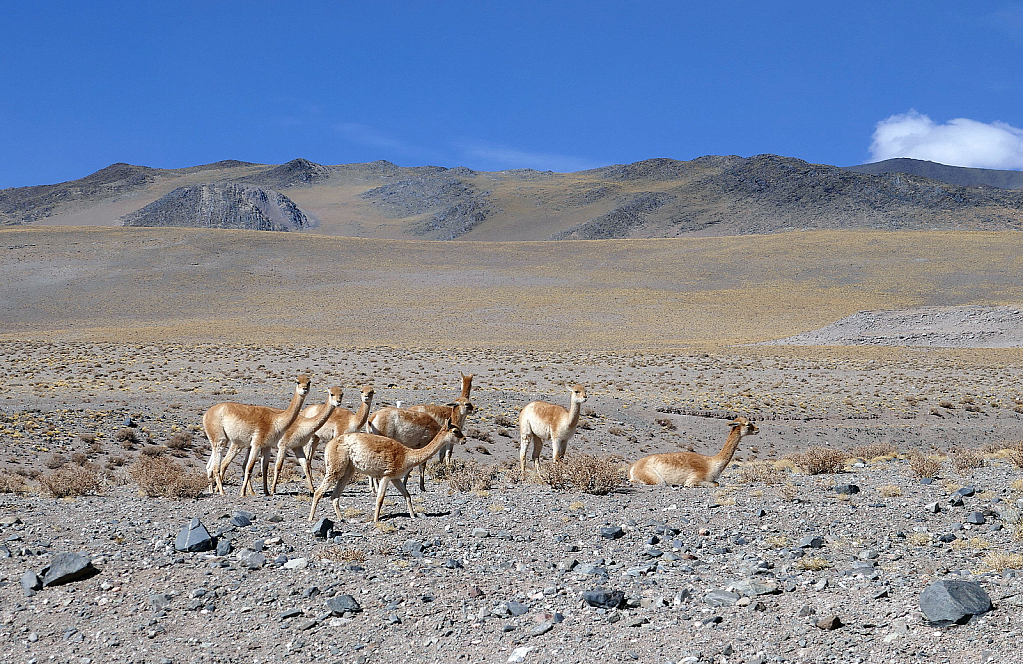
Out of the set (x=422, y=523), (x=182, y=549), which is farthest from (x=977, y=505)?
(x=182, y=549)

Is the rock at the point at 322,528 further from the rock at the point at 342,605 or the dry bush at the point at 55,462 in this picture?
the dry bush at the point at 55,462

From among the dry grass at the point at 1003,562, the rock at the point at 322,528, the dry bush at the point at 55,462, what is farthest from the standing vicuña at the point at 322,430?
the dry grass at the point at 1003,562

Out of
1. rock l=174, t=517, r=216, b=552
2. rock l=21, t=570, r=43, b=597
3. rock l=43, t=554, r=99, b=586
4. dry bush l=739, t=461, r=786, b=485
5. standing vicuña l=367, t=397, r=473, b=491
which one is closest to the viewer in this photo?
rock l=21, t=570, r=43, b=597

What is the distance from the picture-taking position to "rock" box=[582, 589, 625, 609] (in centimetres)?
629

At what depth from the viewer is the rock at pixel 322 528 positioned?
314 inches

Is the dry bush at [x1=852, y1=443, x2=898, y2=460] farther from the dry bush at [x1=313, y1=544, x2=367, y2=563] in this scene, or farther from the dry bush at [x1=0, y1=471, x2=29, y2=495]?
the dry bush at [x1=0, y1=471, x2=29, y2=495]

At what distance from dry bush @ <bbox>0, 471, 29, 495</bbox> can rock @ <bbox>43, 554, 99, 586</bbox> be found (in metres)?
3.67

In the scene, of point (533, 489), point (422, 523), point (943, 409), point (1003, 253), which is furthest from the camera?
point (1003, 253)

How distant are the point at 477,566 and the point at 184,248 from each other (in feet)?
302

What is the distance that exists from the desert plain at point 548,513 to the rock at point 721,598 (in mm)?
29

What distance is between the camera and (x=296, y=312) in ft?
214

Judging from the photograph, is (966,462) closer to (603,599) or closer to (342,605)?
(603,599)

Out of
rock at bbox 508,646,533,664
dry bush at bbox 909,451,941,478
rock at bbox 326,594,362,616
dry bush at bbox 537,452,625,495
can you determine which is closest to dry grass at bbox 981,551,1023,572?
rock at bbox 508,646,533,664

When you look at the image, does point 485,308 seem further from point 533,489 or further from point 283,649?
point 283,649
